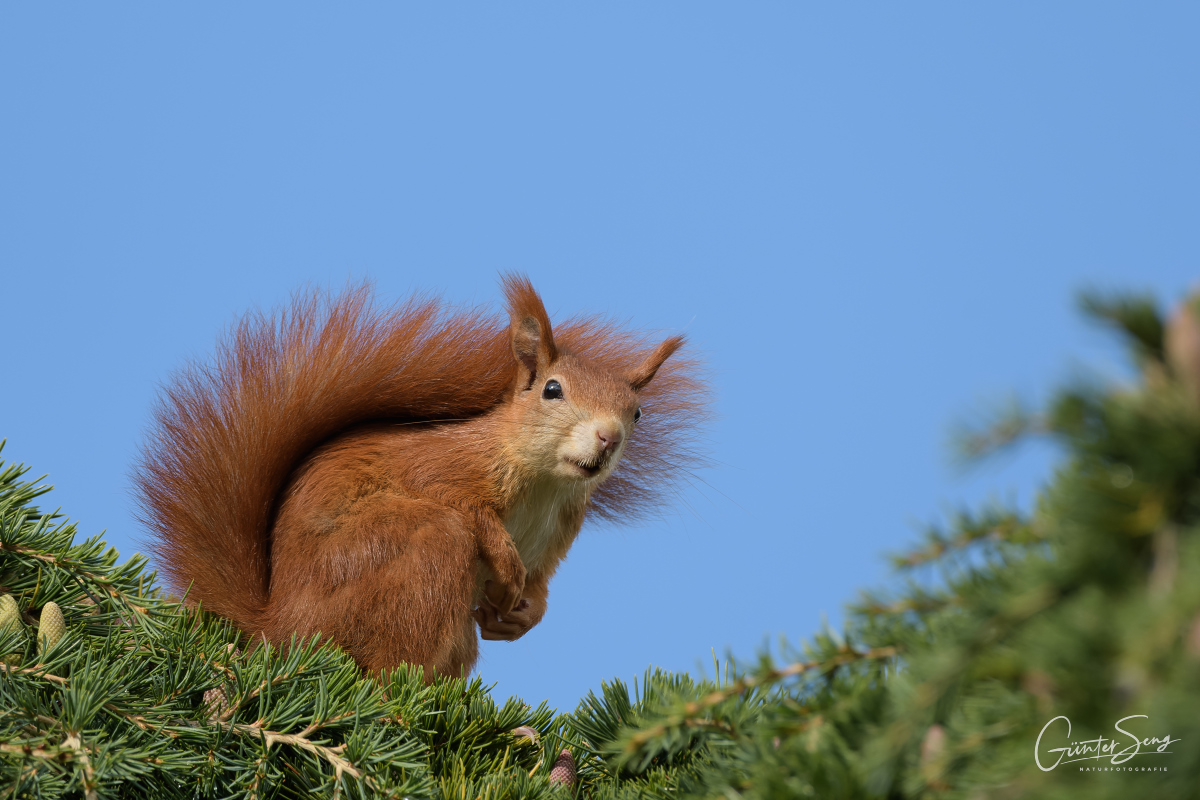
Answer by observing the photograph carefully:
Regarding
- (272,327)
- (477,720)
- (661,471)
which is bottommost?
(477,720)

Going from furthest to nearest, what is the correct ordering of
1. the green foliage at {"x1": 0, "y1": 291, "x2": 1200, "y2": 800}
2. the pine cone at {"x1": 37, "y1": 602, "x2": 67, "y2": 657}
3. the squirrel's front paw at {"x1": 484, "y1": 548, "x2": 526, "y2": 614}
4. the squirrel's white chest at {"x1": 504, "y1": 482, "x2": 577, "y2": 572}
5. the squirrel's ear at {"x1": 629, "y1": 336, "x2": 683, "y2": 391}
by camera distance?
the squirrel's ear at {"x1": 629, "y1": 336, "x2": 683, "y2": 391} → the squirrel's white chest at {"x1": 504, "y1": 482, "x2": 577, "y2": 572} → the squirrel's front paw at {"x1": 484, "y1": 548, "x2": 526, "y2": 614} → the pine cone at {"x1": 37, "y1": 602, "x2": 67, "y2": 657} → the green foliage at {"x1": 0, "y1": 291, "x2": 1200, "y2": 800}

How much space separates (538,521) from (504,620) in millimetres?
248

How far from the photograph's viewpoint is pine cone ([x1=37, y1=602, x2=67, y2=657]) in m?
1.12

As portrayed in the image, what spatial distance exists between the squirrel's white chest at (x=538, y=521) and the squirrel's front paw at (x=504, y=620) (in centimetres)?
14

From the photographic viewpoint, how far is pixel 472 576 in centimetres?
202

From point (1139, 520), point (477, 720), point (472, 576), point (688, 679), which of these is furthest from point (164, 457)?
point (1139, 520)

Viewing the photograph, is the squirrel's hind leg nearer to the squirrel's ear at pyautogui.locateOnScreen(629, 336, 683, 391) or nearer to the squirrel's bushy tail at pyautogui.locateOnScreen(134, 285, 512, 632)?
the squirrel's bushy tail at pyautogui.locateOnScreen(134, 285, 512, 632)

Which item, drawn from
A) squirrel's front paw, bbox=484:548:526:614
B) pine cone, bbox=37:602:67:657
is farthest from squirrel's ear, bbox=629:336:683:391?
pine cone, bbox=37:602:67:657

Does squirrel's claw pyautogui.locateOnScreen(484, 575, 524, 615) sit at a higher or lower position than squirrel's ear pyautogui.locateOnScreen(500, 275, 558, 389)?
lower

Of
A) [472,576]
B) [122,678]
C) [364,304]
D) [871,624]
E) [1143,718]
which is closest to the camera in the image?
[1143,718]

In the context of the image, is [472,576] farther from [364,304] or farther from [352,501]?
[364,304]

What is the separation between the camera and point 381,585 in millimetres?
1905

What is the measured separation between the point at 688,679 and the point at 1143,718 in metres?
0.90

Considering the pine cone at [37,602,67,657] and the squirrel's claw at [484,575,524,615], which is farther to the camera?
the squirrel's claw at [484,575,524,615]
